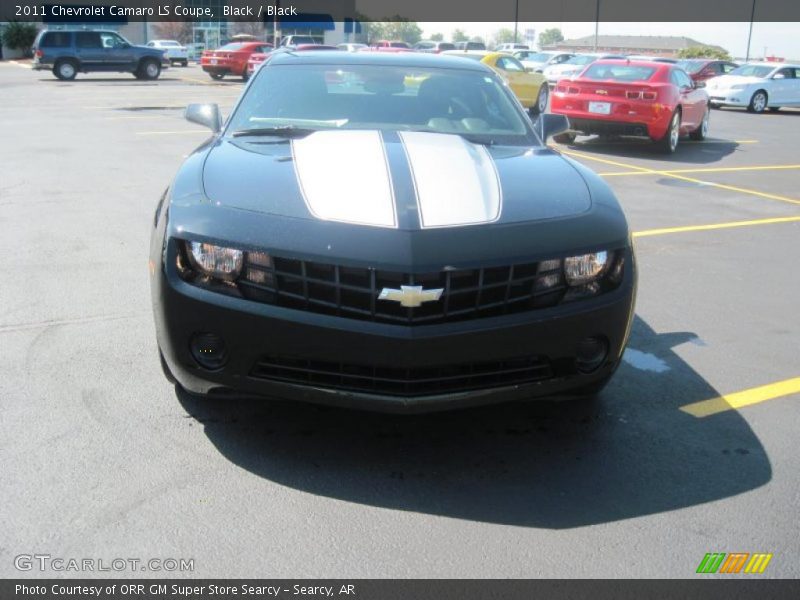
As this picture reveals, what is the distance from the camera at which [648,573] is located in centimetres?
267

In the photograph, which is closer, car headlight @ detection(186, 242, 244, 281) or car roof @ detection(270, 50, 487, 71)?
car headlight @ detection(186, 242, 244, 281)

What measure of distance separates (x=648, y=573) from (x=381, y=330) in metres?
1.20

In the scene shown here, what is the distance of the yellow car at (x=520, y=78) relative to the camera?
20.5 m

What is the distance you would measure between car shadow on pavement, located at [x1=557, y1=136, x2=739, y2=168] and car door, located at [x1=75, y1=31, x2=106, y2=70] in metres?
20.1

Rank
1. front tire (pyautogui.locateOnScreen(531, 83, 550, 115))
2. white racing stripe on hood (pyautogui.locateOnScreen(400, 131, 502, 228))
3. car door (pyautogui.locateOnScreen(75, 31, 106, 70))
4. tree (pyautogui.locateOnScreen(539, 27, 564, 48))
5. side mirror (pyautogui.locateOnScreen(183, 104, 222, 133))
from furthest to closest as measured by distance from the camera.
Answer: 1. tree (pyautogui.locateOnScreen(539, 27, 564, 48))
2. car door (pyautogui.locateOnScreen(75, 31, 106, 70))
3. front tire (pyautogui.locateOnScreen(531, 83, 550, 115))
4. side mirror (pyautogui.locateOnScreen(183, 104, 222, 133))
5. white racing stripe on hood (pyautogui.locateOnScreen(400, 131, 502, 228))

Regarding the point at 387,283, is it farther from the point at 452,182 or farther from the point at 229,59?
the point at 229,59

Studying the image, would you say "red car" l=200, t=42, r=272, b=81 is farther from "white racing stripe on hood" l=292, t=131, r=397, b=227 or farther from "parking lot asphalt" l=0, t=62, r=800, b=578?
"white racing stripe on hood" l=292, t=131, r=397, b=227

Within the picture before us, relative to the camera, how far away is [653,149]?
14.3 metres

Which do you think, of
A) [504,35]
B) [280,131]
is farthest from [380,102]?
[504,35]

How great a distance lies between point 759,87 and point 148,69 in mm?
20715

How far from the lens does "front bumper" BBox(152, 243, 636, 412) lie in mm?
2971

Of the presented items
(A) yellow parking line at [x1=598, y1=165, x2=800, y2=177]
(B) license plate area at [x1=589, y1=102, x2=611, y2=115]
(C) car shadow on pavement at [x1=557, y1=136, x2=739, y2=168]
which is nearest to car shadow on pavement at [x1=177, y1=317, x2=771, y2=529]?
(A) yellow parking line at [x1=598, y1=165, x2=800, y2=177]

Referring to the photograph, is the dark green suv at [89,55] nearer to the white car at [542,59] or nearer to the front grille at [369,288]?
the white car at [542,59]

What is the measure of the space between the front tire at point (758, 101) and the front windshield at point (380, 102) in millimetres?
22073
